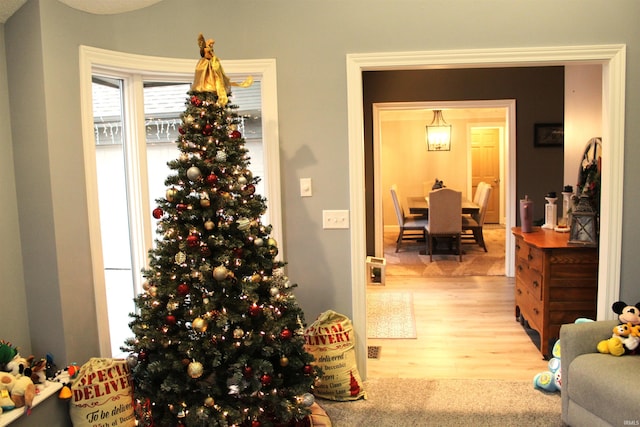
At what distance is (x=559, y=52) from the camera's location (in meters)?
2.90

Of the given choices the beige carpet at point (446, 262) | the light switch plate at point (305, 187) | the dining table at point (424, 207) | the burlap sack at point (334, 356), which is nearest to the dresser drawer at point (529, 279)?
the burlap sack at point (334, 356)

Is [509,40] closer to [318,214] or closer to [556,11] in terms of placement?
[556,11]

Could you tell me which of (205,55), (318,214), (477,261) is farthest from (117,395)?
(477,261)

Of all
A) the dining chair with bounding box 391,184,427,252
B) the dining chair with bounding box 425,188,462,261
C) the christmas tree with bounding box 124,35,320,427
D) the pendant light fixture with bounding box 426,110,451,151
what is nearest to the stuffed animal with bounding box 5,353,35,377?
the christmas tree with bounding box 124,35,320,427

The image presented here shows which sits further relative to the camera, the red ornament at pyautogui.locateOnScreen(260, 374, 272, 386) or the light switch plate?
the light switch plate

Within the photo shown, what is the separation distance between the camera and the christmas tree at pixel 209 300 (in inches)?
91.5

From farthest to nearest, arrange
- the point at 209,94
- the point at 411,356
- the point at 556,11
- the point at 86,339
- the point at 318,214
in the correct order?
the point at 411,356 < the point at 318,214 < the point at 556,11 < the point at 86,339 < the point at 209,94

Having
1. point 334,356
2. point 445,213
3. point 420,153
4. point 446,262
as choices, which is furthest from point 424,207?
point 334,356

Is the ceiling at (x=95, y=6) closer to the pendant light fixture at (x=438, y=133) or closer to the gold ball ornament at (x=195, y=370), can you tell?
the gold ball ornament at (x=195, y=370)

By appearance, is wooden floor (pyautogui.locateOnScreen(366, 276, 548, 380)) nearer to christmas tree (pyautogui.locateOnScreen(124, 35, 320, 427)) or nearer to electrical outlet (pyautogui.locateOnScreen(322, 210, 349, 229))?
Result: electrical outlet (pyautogui.locateOnScreen(322, 210, 349, 229))

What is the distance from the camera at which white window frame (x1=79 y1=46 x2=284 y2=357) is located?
2670 mm

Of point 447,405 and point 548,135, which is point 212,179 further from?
point 548,135

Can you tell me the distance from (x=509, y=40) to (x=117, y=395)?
108 inches

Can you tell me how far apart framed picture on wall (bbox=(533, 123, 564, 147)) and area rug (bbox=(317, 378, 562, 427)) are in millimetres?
3611
